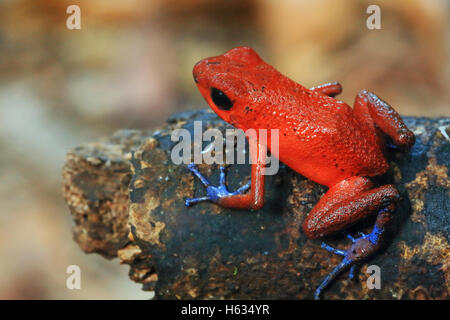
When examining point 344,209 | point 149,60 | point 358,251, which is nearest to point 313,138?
point 344,209

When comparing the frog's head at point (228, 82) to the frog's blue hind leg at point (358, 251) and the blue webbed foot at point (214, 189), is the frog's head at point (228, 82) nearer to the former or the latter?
the blue webbed foot at point (214, 189)

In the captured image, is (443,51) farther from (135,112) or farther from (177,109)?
(135,112)

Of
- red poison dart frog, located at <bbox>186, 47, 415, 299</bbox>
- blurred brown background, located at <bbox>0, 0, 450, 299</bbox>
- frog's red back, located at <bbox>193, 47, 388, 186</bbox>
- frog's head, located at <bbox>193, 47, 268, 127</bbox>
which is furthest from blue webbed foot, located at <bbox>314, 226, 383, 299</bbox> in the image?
blurred brown background, located at <bbox>0, 0, 450, 299</bbox>

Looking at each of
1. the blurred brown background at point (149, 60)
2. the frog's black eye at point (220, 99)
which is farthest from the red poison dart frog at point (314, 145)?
the blurred brown background at point (149, 60)

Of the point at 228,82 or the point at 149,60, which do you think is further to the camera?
the point at 149,60

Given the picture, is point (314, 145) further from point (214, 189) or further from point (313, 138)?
point (214, 189)

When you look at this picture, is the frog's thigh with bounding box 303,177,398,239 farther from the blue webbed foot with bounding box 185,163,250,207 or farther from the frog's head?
the frog's head

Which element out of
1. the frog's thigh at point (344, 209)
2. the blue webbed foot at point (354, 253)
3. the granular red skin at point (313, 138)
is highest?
the granular red skin at point (313, 138)
